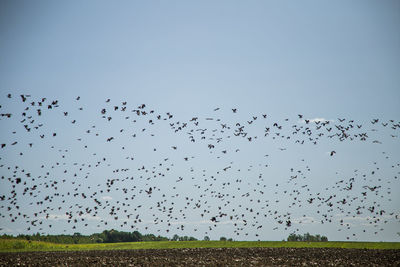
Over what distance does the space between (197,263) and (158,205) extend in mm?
18782

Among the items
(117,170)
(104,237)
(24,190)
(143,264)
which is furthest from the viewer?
(104,237)

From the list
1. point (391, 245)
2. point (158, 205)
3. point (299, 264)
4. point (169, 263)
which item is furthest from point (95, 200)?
point (391, 245)

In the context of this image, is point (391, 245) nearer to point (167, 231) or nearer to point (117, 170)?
point (167, 231)

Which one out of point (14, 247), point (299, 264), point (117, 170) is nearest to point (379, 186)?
point (299, 264)

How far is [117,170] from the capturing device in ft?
149

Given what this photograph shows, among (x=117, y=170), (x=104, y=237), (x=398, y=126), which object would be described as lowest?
(x=104, y=237)

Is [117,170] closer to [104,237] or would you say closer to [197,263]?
[197,263]

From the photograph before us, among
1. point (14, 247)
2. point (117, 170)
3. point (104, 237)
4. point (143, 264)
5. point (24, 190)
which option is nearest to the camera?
point (143, 264)

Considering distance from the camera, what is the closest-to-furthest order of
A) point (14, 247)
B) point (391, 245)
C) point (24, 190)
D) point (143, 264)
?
1. point (143, 264)
2. point (24, 190)
3. point (391, 245)
4. point (14, 247)

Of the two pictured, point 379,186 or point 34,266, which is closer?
point 34,266

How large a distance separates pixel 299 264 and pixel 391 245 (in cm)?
3255

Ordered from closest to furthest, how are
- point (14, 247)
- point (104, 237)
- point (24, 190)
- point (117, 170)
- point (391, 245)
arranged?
point (24, 190)
point (117, 170)
point (391, 245)
point (14, 247)
point (104, 237)

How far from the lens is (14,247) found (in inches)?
2445

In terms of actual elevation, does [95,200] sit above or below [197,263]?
above
